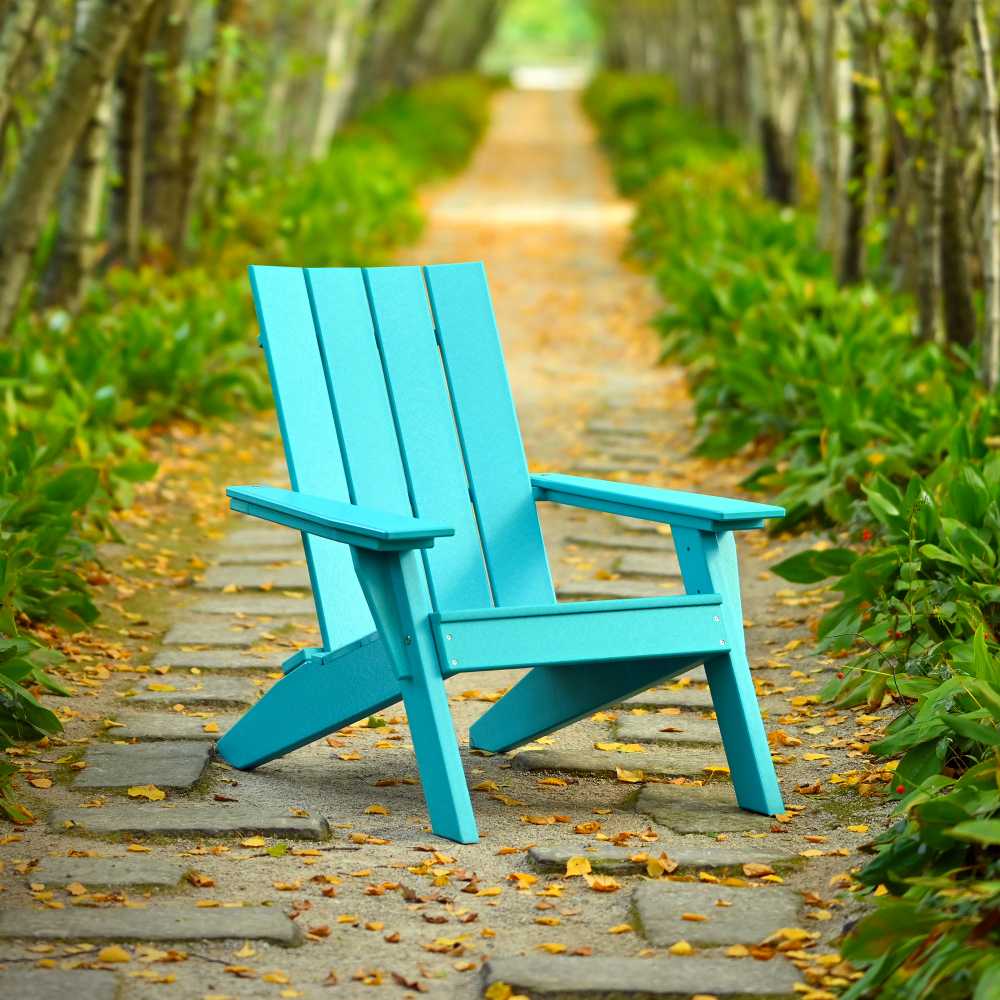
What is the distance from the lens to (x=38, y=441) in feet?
20.0

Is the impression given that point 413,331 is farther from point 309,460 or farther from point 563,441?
point 563,441

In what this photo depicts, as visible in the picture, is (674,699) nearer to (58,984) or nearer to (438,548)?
(438,548)

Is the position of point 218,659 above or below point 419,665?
below

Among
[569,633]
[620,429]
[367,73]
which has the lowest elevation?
[367,73]

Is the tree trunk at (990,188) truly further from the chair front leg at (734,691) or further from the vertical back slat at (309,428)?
the vertical back slat at (309,428)

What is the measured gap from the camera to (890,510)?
4.64 meters

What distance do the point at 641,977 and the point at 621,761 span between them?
1.26m

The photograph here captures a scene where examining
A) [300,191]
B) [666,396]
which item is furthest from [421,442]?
[300,191]

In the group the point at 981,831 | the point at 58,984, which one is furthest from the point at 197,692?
the point at 981,831

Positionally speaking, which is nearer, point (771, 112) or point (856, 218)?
point (856, 218)

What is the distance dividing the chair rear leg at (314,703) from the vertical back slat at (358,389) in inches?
17.9

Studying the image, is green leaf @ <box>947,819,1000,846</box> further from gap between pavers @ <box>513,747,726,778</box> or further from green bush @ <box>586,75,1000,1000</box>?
gap between pavers @ <box>513,747,726,778</box>

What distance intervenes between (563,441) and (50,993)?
543 cm

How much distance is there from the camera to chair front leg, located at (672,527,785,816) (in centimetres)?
353
